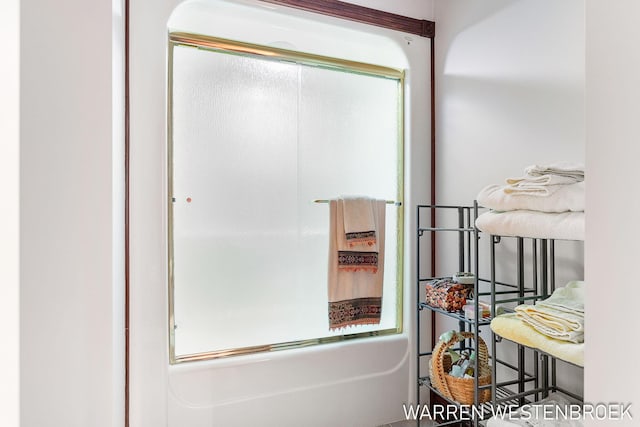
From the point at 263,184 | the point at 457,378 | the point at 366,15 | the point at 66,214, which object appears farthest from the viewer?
the point at 366,15

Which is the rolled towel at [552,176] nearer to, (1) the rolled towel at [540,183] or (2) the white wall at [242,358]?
(1) the rolled towel at [540,183]

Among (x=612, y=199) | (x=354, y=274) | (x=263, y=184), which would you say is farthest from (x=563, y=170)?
(x=263, y=184)

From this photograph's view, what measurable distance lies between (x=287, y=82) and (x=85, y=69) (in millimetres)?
1087

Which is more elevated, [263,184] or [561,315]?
[263,184]

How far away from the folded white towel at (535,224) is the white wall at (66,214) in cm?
120

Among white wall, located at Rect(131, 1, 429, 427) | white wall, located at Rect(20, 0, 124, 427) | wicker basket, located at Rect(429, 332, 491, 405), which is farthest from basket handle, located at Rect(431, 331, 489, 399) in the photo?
white wall, located at Rect(20, 0, 124, 427)

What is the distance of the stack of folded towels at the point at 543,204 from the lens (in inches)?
42.8

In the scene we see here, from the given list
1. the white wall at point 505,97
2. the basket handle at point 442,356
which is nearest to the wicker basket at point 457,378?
the basket handle at point 442,356

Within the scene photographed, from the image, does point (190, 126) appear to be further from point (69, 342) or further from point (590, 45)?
point (590, 45)

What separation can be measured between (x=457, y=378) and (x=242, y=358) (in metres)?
0.96

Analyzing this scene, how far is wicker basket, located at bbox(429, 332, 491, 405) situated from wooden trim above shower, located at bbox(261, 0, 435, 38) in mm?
1601

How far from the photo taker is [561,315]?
3.64 feet
